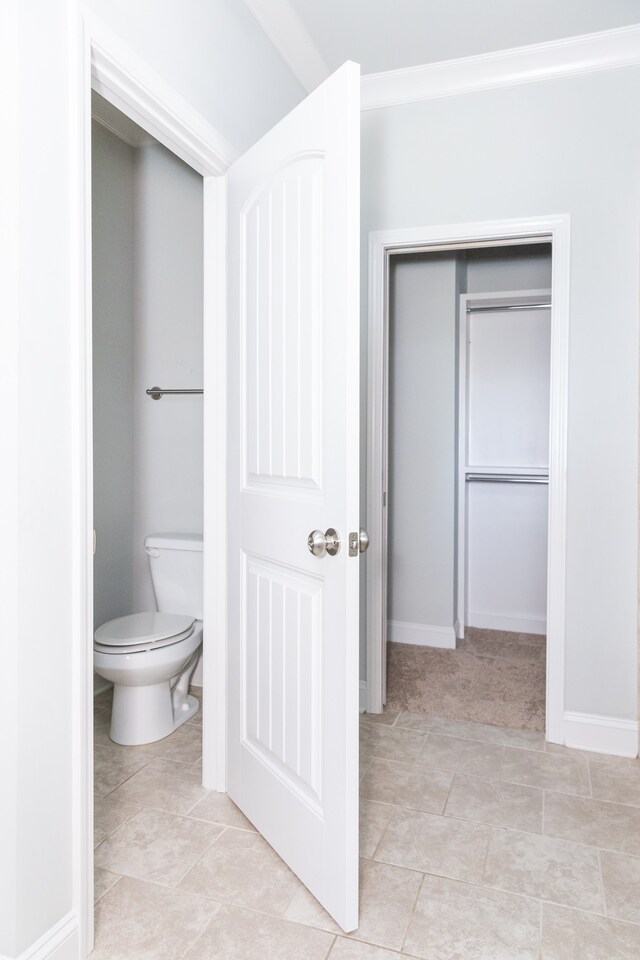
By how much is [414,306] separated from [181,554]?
196 centimetres

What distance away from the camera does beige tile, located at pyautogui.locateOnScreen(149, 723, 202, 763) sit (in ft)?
8.11

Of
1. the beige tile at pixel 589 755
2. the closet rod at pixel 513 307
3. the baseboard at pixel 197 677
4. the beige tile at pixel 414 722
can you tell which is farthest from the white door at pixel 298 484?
the closet rod at pixel 513 307

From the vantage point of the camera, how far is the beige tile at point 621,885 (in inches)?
66.1

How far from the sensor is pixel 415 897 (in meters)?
1.72

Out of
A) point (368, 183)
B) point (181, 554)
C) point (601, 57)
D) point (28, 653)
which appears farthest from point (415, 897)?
point (601, 57)

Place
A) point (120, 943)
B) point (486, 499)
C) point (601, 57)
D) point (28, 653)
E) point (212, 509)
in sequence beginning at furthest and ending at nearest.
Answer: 1. point (486, 499)
2. point (601, 57)
3. point (212, 509)
4. point (120, 943)
5. point (28, 653)

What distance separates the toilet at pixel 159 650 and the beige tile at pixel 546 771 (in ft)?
4.17

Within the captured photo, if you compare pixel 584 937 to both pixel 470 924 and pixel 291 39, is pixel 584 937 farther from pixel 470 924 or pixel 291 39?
pixel 291 39

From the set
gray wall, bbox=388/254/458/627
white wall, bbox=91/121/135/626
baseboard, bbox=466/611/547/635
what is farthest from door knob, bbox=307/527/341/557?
baseboard, bbox=466/611/547/635

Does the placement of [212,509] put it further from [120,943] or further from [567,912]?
[567,912]

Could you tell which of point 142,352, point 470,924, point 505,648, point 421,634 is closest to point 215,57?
point 142,352

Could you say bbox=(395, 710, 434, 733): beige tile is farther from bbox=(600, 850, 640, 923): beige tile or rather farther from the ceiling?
the ceiling

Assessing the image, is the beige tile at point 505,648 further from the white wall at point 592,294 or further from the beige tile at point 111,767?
the beige tile at point 111,767

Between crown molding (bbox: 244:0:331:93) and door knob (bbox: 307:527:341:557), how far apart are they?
70.5 inches
